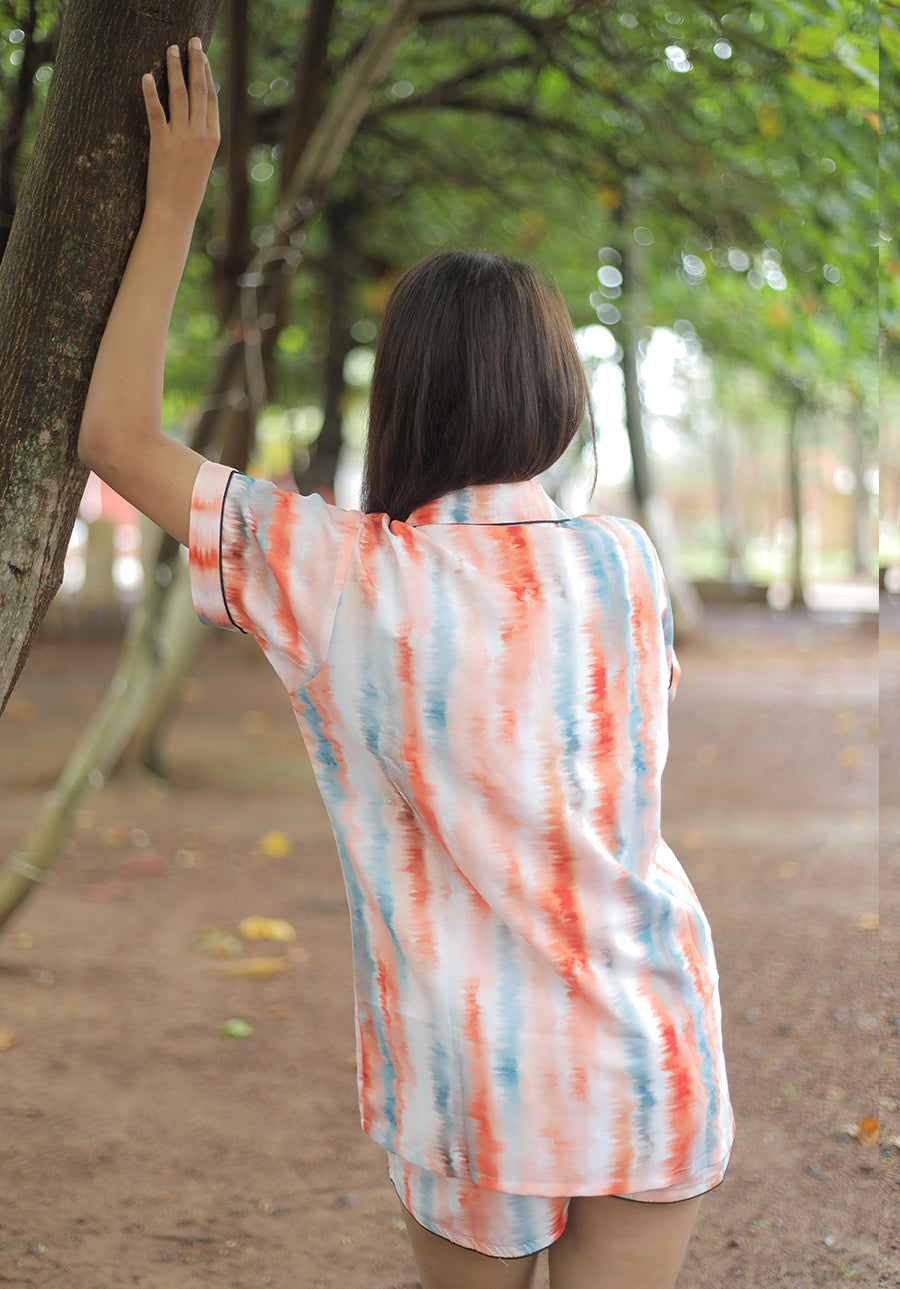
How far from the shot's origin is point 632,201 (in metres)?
7.78

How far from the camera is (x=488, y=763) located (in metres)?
1.36

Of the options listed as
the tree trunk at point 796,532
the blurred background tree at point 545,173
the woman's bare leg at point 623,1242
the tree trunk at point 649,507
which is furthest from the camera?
the tree trunk at point 796,532

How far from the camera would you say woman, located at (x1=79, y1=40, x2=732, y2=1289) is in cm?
135

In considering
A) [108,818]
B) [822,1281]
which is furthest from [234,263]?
[822,1281]

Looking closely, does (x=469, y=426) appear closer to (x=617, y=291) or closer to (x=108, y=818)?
(x=108, y=818)

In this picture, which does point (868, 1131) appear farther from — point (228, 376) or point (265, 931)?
point (228, 376)

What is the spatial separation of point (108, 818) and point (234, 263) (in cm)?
327

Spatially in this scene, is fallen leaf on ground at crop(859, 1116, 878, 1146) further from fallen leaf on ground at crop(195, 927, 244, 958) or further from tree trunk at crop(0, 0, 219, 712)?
tree trunk at crop(0, 0, 219, 712)

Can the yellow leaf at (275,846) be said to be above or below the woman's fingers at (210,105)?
below

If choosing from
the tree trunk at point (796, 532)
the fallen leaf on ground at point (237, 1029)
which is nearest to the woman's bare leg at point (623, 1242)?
the fallen leaf on ground at point (237, 1029)

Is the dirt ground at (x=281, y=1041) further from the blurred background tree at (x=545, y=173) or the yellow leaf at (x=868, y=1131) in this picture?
the blurred background tree at (x=545, y=173)

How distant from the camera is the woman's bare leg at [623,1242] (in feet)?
4.76

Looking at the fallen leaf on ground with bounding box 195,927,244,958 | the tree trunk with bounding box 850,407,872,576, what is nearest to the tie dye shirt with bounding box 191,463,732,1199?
the fallen leaf on ground with bounding box 195,927,244,958

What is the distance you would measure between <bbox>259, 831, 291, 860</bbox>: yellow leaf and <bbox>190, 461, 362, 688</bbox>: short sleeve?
5349 millimetres
